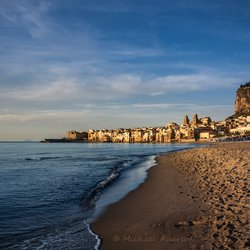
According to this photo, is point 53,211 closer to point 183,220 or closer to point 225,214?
point 183,220

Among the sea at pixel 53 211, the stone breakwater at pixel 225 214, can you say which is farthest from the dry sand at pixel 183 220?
the sea at pixel 53 211

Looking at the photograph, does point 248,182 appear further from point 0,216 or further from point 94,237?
point 0,216

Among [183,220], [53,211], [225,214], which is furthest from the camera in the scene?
[53,211]

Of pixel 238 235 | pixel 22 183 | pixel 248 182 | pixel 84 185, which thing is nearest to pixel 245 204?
pixel 238 235

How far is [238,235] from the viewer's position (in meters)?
7.63

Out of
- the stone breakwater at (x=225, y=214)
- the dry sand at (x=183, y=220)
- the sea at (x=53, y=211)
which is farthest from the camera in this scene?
the sea at (x=53, y=211)

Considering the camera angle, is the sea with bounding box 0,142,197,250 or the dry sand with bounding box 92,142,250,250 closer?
the dry sand with bounding box 92,142,250,250

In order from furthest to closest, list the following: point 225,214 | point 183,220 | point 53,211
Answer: point 53,211
point 183,220
point 225,214

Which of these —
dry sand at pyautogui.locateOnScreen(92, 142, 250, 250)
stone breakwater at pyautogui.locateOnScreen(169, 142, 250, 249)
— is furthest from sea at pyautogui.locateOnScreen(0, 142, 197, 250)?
stone breakwater at pyautogui.locateOnScreen(169, 142, 250, 249)

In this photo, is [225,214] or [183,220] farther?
[183,220]

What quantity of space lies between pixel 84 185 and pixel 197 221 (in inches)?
501

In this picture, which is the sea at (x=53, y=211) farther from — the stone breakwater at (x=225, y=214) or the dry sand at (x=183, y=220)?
the stone breakwater at (x=225, y=214)

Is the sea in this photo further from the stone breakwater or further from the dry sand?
the stone breakwater

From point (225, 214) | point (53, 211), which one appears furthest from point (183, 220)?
point (53, 211)
